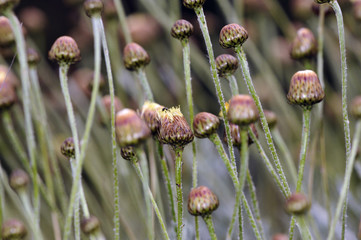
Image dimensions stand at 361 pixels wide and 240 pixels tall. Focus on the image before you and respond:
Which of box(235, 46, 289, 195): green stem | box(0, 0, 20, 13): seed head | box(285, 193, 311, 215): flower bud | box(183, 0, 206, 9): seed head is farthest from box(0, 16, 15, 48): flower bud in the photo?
box(285, 193, 311, 215): flower bud

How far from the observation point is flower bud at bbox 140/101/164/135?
858 millimetres

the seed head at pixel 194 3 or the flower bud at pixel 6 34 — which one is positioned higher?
the flower bud at pixel 6 34

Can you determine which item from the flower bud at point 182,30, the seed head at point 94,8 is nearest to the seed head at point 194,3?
the flower bud at point 182,30

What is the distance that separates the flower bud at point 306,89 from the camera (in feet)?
2.61

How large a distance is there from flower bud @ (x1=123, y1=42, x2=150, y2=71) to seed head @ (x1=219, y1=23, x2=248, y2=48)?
0.21 metres

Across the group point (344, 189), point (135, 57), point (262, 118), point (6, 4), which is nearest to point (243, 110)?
point (262, 118)

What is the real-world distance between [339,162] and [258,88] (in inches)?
16.3

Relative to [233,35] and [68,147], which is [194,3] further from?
[68,147]

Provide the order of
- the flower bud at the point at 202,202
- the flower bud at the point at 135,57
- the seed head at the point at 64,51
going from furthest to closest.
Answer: the flower bud at the point at 135,57, the seed head at the point at 64,51, the flower bud at the point at 202,202

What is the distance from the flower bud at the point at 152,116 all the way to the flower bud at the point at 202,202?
0.52ft

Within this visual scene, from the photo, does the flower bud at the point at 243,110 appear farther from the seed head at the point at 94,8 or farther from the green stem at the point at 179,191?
the seed head at the point at 94,8

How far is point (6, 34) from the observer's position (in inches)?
43.2

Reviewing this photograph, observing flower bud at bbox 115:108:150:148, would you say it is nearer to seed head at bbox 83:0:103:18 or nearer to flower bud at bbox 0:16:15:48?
seed head at bbox 83:0:103:18

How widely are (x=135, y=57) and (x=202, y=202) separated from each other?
368 millimetres
